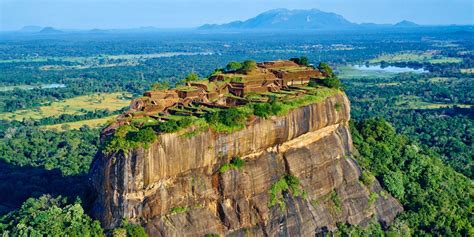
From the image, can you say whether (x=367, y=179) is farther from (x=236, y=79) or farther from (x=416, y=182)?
(x=236, y=79)

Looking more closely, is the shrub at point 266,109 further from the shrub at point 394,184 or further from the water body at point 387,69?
the water body at point 387,69

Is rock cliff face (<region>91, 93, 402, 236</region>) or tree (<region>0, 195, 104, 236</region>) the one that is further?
tree (<region>0, 195, 104, 236</region>)

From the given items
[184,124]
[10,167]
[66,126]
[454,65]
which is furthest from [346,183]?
[454,65]

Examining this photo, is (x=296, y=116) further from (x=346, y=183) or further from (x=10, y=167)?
(x=10, y=167)

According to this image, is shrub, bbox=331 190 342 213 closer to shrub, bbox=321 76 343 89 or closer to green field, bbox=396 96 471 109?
shrub, bbox=321 76 343 89

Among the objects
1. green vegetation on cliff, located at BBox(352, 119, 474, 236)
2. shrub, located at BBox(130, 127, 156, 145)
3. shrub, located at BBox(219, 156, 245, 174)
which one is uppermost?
shrub, located at BBox(130, 127, 156, 145)

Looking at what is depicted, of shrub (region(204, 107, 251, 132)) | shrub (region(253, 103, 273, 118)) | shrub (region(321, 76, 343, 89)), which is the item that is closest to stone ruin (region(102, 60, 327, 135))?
shrub (region(321, 76, 343, 89))
